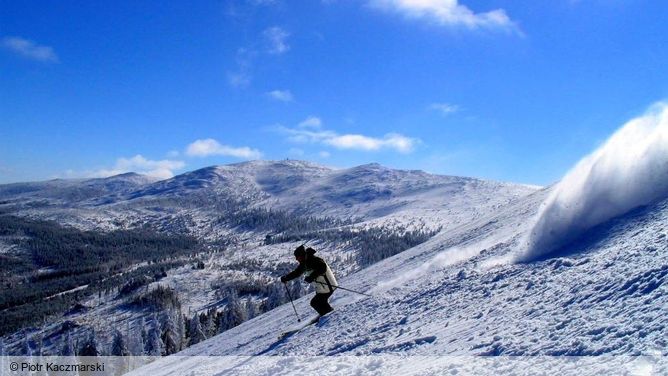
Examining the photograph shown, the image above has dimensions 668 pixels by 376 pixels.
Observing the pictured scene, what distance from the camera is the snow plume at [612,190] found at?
1193 centimetres

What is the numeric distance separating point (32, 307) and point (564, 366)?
201924mm

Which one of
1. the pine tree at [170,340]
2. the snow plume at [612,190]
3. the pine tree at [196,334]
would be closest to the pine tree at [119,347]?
the pine tree at [170,340]

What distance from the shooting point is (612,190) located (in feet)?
40.1

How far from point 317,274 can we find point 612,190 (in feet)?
29.2

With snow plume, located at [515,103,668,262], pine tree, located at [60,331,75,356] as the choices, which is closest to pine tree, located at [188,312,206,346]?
pine tree, located at [60,331,75,356]

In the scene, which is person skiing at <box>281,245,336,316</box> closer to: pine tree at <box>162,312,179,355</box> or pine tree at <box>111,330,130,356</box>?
pine tree at <box>162,312,179,355</box>

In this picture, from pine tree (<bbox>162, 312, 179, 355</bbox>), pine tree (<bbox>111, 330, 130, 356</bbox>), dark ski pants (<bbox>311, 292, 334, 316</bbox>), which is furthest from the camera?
pine tree (<bbox>162, 312, 179, 355</bbox>)

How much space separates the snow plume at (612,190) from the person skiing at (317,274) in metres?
6.01

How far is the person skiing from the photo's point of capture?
47.2 ft

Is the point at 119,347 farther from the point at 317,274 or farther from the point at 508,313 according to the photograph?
the point at 508,313

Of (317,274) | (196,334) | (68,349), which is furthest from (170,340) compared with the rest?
(317,274)

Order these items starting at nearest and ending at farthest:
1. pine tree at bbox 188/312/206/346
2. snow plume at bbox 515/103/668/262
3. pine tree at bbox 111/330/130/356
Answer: snow plume at bbox 515/103/668/262 → pine tree at bbox 111/330/130/356 → pine tree at bbox 188/312/206/346

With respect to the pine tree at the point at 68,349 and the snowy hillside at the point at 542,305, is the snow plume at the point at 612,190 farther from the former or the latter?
the pine tree at the point at 68,349

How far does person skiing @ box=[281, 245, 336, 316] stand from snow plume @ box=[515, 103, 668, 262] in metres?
6.01
